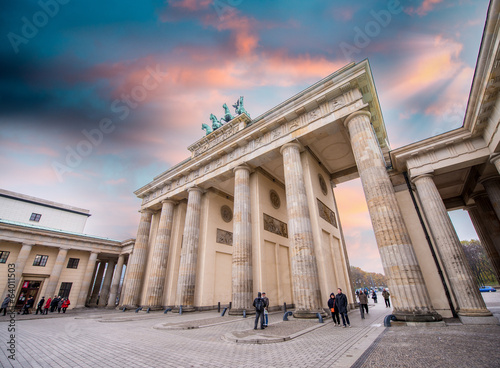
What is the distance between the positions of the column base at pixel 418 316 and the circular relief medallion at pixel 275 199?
1177 cm

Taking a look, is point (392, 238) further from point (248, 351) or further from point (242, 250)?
point (242, 250)

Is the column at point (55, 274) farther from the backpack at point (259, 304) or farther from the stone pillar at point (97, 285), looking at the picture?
the backpack at point (259, 304)

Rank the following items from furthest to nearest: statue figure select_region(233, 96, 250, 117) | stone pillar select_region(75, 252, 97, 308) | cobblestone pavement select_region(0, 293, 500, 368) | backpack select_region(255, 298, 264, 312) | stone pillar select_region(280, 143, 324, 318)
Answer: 1. stone pillar select_region(75, 252, 97, 308)
2. statue figure select_region(233, 96, 250, 117)
3. stone pillar select_region(280, 143, 324, 318)
4. backpack select_region(255, 298, 264, 312)
5. cobblestone pavement select_region(0, 293, 500, 368)

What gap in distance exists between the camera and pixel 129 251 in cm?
2992

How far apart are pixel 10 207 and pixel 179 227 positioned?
27.4 m

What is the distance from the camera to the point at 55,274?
25.5m

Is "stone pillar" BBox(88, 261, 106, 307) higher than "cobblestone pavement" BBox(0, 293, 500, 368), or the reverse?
"stone pillar" BBox(88, 261, 106, 307)

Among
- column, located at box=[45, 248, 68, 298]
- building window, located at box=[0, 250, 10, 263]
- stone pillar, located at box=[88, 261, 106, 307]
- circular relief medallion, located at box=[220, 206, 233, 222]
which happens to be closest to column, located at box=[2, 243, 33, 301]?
building window, located at box=[0, 250, 10, 263]

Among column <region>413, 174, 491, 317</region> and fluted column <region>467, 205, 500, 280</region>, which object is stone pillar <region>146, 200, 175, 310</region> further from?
fluted column <region>467, 205, 500, 280</region>

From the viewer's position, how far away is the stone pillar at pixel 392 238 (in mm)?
7988

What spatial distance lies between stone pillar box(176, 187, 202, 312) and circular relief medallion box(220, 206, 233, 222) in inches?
112

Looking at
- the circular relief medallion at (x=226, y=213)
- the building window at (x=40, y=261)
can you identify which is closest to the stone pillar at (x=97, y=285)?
the building window at (x=40, y=261)

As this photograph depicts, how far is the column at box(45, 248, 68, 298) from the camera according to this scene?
24583 millimetres

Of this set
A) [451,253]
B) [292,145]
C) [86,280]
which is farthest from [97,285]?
[451,253]
